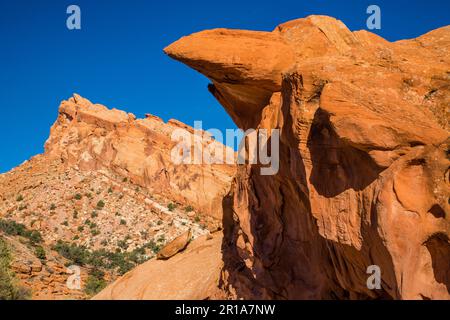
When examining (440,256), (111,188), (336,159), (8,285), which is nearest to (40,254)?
(8,285)

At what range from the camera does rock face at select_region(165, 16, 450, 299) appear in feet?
27.8

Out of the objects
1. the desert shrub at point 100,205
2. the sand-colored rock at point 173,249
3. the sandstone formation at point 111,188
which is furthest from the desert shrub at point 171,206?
the sand-colored rock at point 173,249

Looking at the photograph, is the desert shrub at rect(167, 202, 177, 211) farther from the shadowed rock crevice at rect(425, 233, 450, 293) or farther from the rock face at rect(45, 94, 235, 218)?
the shadowed rock crevice at rect(425, 233, 450, 293)

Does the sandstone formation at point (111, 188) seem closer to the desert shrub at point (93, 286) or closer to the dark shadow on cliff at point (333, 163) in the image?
the desert shrub at point (93, 286)

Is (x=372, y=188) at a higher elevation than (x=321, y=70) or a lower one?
lower

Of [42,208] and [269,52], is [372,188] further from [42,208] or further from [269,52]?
[42,208]

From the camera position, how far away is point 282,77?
1297 cm

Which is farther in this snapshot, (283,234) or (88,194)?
(88,194)

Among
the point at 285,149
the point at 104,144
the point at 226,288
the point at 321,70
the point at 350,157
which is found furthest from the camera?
the point at 104,144

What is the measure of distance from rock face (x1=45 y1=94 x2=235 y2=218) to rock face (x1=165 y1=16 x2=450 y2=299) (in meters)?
56.6

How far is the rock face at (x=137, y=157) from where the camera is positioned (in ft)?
240

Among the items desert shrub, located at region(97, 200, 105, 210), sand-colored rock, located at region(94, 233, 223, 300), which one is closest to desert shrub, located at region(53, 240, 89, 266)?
desert shrub, located at region(97, 200, 105, 210)
